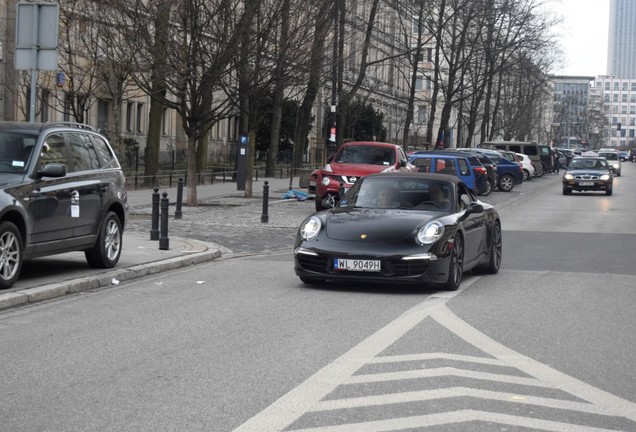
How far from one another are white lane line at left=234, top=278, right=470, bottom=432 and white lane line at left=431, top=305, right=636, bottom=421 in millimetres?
429

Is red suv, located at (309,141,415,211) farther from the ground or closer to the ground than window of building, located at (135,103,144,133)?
closer to the ground

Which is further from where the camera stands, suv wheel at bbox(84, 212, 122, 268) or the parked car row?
the parked car row

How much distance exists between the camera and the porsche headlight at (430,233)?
11.8 m

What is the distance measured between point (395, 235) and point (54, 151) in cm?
412

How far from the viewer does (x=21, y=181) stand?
11492 millimetres

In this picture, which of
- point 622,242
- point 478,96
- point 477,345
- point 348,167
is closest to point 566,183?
point 348,167

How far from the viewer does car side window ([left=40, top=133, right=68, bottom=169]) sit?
12234 millimetres

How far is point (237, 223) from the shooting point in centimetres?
2288

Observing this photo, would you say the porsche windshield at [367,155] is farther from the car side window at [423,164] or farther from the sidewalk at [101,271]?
the sidewalk at [101,271]

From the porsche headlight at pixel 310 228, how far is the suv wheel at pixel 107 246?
268 centimetres

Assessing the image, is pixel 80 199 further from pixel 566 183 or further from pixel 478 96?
pixel 478 96

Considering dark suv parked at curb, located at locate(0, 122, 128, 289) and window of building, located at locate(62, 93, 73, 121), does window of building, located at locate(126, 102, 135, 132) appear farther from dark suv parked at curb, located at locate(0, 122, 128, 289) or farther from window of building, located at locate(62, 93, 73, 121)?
dark suv parked at curb, located at locate(0, 122, 128, 289)

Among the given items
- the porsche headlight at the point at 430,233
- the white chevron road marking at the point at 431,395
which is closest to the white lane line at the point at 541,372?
the white chevron road marking at the point at 431,395

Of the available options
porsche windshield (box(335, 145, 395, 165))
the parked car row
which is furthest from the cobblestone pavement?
porsche windshield (box(335, 145, 395, 165))
